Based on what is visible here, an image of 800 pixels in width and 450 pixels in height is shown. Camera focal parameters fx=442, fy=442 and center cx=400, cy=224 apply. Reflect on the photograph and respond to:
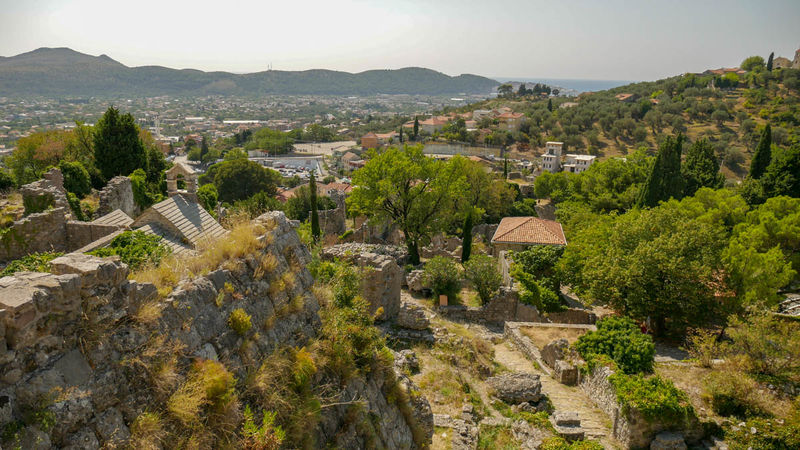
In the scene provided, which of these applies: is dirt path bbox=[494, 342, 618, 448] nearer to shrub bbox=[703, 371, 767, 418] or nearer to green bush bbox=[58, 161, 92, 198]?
shrub bbox=[703, 371, 767, 418]

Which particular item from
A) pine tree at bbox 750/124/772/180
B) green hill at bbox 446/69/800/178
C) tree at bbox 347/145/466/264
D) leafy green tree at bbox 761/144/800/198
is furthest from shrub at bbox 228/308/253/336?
green hill at bbox 446/69/800/178

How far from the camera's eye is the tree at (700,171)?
1462 inches

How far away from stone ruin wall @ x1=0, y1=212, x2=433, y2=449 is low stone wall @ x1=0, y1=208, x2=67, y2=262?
7641 millimetres

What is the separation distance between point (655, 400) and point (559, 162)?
63.0m

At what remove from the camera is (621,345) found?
14.0 m

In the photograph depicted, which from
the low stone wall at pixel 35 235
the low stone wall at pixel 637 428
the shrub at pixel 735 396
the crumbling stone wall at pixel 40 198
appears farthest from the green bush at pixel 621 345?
the crumbling stone wall at pixel 40 198

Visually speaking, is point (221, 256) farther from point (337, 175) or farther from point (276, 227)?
point (337, 175)

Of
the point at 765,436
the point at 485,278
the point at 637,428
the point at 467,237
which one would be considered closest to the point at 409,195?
the point at 467,237

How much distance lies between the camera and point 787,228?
20.9 meters

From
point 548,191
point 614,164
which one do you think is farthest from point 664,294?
point 548,191

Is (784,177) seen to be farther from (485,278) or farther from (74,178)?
(74,178)

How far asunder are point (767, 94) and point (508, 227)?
91.5 meters

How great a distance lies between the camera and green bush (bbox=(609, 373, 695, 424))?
36.4 feet

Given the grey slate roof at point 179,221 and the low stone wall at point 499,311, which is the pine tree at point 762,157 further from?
the grey slate roof at point 179,221
